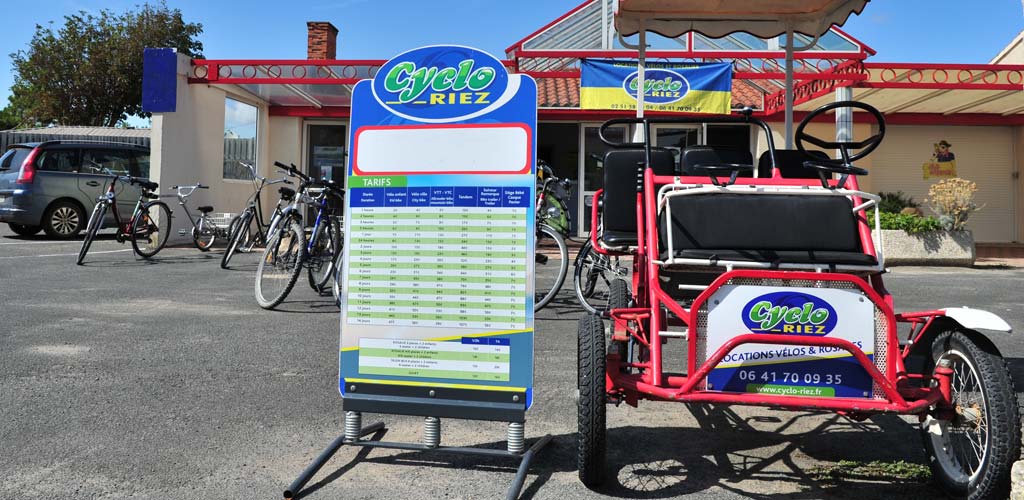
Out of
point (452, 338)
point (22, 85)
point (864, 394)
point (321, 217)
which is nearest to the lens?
point (864, 394)

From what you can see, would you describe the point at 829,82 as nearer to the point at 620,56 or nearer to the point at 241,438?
the point at 620,56

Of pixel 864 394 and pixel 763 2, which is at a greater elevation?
pixel 763 2

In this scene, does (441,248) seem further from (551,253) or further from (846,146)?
(551,253)

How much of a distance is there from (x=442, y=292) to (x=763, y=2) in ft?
11.3

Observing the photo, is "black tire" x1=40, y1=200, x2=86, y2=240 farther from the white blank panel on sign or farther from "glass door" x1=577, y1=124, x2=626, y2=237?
the white blank panel on sign

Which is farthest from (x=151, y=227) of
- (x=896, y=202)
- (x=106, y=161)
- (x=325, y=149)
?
(x=896, y=202)

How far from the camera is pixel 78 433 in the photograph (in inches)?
133

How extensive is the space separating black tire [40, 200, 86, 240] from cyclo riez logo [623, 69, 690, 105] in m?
10.2

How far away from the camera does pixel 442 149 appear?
3.01m

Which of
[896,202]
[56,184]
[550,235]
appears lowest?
[550,235]

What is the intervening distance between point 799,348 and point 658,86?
1043 centimetres

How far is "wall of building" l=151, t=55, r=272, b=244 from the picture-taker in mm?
12336

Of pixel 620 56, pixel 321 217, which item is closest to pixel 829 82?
pixel 620 56

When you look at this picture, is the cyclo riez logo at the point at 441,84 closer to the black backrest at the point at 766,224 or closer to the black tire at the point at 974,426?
the black backrest at the point at 766,224
